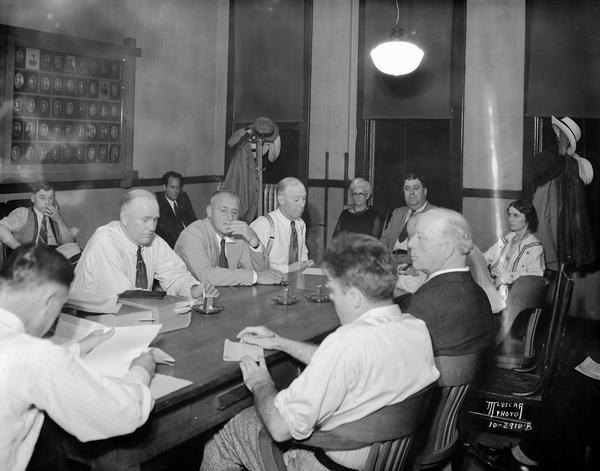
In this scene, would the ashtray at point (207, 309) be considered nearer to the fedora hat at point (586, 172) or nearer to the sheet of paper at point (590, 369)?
the sheet of paper at point (590, 369)

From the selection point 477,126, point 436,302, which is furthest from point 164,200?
point 436,302

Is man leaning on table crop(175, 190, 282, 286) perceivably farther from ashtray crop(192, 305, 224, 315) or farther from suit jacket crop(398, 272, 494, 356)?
suit jacket crop(398, 272, 494, 356)

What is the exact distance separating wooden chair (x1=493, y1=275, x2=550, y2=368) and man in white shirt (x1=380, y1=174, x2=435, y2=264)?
2.06 m

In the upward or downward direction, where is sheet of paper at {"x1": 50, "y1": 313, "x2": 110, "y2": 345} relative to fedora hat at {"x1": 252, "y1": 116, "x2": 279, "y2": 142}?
downward

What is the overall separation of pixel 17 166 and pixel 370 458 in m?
5.03

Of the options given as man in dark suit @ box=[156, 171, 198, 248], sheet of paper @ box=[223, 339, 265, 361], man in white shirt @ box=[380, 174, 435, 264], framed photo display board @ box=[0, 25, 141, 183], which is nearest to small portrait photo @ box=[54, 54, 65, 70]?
framed photo display board @ box=[0, 25, 141, 183]

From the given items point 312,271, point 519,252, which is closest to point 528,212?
point 519,252

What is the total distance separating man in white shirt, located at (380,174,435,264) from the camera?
5.87 metres

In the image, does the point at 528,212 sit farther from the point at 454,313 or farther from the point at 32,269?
the point at 32,269

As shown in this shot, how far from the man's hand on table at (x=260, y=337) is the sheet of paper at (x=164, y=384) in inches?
16.7

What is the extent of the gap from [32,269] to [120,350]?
511mm

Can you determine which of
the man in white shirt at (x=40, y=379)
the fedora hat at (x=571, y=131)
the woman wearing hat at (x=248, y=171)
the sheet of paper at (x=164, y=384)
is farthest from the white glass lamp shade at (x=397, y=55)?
the man in white shirt at (x=40, y=379)

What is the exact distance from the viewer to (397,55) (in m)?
5.74

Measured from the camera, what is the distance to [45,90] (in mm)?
6098
